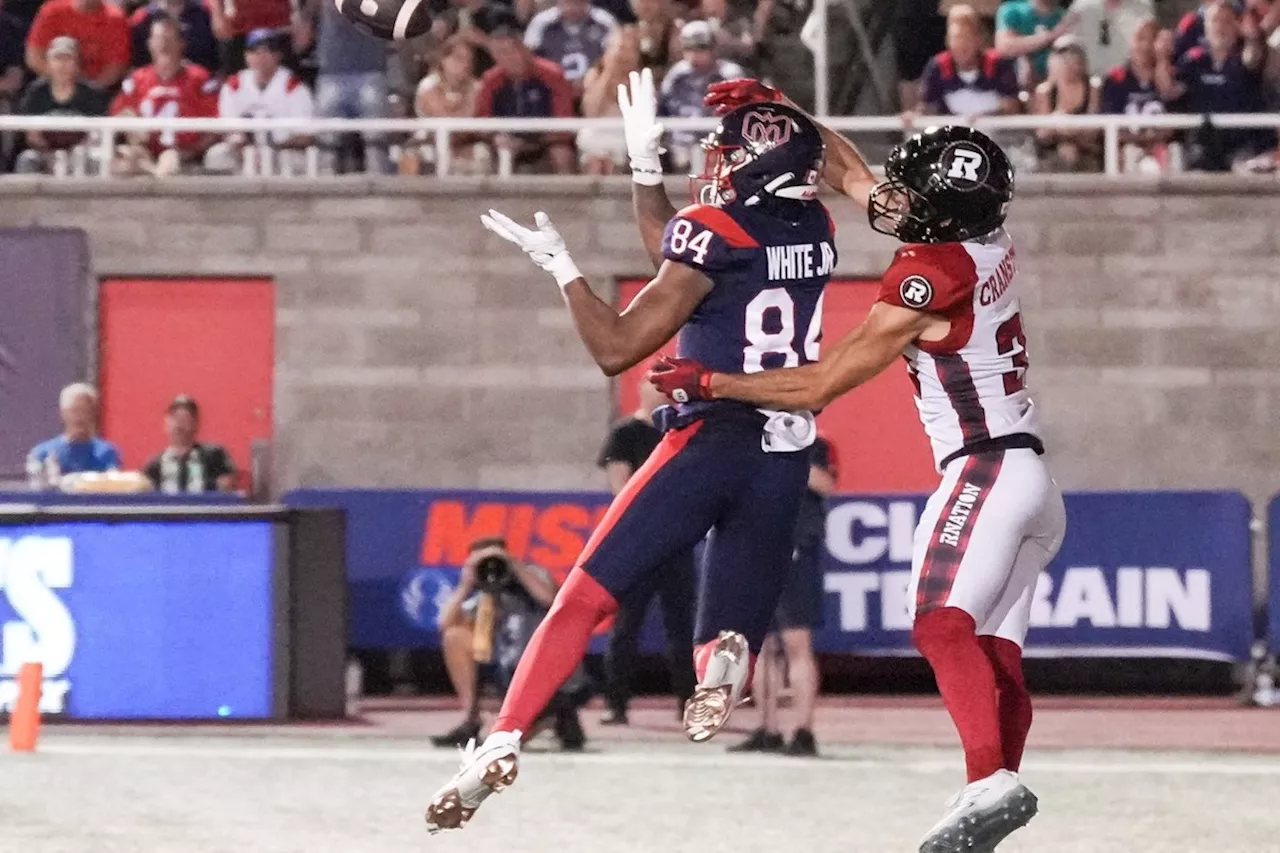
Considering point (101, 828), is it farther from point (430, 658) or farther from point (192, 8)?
point (192, 8)

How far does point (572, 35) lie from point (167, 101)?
8.99 ft

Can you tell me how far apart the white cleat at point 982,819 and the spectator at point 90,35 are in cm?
1122

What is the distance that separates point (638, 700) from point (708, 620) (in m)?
7.27

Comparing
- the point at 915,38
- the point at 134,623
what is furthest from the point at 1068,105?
the point at 134,623

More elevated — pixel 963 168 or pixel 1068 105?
pixel 1068 105

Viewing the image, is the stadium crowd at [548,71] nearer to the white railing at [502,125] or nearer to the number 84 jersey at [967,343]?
the white railing at [502,125]

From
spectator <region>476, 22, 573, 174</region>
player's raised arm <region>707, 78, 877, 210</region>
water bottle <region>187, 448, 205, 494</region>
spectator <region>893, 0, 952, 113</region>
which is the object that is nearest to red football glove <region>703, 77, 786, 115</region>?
player's raised arm <region>707, 78, 877, 210</region>

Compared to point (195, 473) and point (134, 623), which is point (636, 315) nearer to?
point (134, 623)

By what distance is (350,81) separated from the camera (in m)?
15.6

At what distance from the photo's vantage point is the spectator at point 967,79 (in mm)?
15375

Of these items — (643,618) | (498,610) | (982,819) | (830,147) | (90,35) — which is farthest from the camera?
(90,35)

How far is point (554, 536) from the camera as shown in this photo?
45.8 ft

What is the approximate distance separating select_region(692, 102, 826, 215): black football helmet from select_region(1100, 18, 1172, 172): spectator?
9023 millimetres

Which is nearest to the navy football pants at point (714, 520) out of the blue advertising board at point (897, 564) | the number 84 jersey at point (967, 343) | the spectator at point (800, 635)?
the number 84 jersey at point (967, 343)
